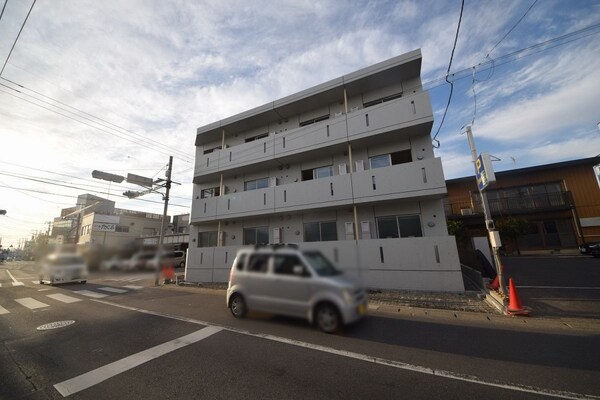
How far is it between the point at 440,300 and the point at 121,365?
11.4 m

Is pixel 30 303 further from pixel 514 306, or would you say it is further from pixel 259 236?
pixel 514 306

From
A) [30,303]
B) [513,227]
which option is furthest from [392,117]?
[30,303]

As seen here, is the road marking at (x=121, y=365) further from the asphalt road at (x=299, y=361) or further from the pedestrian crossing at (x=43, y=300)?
the pedestrian crossing at (x=43, y=300)

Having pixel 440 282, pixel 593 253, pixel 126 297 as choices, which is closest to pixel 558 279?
pixel 440 282

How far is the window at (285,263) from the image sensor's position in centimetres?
129

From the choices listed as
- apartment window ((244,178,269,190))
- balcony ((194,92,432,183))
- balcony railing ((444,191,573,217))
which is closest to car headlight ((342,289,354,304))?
balcony ((194,92,432,183))

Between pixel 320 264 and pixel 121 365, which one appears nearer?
pixel 320 264

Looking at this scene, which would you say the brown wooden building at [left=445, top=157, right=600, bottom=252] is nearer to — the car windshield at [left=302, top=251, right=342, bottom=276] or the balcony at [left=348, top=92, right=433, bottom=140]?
the balcony at [left=348, top=92, right=433, bottom=140]

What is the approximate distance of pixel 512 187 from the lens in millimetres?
30359

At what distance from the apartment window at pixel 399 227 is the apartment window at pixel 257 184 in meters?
8.54

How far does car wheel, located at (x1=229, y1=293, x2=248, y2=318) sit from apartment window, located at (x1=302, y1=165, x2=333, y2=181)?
14.1 metres

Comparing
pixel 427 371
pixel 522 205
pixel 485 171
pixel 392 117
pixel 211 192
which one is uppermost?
pixel 392 117

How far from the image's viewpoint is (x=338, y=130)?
1445cm

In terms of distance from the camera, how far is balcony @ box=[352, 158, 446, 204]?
1216 centimetres
